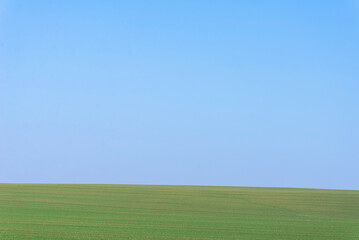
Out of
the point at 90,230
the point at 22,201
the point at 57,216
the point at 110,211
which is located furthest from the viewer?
the point at 22,201

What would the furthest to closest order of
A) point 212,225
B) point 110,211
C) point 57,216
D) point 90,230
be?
point 110,211 → point 57,216 → point 212,225 → point 90,230

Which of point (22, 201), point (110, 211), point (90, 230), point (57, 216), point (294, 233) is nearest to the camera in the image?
point (90, 230)

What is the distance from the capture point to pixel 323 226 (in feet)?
Answer: 107

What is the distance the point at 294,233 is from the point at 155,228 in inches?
289

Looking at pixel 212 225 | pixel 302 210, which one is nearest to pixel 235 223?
pixel 212 225

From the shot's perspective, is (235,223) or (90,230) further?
(235,223)

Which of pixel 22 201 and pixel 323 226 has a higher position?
pixel 22 201

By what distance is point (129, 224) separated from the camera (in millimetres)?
29859

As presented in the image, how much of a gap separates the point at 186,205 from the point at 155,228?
1857 cm

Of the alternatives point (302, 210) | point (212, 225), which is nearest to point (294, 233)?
point (212, 225)

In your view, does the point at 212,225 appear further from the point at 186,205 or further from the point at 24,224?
the point at 186,205

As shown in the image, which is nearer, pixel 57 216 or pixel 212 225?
pixel 212 225

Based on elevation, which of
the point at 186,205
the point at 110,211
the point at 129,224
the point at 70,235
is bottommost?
the point at 70,235

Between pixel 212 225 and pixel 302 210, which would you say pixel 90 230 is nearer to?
pixel 212 225
